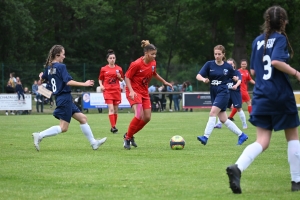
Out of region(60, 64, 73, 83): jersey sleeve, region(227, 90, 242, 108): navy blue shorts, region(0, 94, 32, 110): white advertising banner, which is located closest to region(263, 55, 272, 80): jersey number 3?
region(60, 64, 73, 83): jersey sleeve

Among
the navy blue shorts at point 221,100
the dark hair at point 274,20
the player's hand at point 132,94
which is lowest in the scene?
the navy blue shorts at point 221,100

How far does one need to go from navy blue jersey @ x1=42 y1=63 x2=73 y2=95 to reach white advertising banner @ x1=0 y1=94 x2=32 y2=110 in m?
20.4

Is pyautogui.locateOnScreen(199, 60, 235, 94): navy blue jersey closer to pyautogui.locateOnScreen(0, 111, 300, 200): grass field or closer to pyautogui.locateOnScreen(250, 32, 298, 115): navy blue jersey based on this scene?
pyautogui.locateOnScreen(0, 111, 300, 200): grass field

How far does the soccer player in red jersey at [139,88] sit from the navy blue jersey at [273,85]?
5134 millimetres

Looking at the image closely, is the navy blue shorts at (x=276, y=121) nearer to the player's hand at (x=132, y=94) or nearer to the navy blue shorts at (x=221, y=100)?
the player's hand at (x=132, y=94)

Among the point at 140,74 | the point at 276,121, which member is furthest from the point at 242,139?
the point at 276,121

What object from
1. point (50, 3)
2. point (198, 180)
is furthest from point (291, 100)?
point (50, 3)

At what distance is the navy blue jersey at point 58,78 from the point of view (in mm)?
11125

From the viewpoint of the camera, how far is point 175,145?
39.5 ft

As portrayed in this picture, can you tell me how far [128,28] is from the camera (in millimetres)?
56094

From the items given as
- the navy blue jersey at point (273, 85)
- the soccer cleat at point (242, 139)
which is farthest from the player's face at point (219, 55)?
the navy blue jersey at point (273, 85)

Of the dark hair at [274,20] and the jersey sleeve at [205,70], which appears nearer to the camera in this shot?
the dark hair at [274,20]

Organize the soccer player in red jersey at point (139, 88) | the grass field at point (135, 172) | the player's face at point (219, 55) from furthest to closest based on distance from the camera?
1. the player's face at point (219, 55)
2. the soccer player in red jersey at point (139, 88)
3. the grass field at point (135, 172)

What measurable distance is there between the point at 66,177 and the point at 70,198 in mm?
1529
